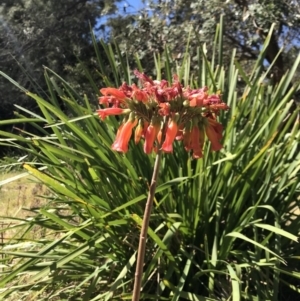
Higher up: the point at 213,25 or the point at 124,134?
the point at 213,25

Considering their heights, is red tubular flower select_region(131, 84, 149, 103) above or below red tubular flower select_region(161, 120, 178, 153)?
above

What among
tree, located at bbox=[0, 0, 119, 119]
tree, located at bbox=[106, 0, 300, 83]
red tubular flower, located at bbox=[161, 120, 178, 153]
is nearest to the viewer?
red tubular flower, located at bbox=[161, 120, 178, 153]

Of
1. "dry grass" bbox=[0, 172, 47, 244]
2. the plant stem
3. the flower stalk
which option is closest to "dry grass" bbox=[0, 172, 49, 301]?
"dry grass" bbox=[0, 172, 47, 244]

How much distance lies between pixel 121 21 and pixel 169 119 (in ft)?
28.9

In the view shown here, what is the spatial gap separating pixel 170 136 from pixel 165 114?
0.20ft

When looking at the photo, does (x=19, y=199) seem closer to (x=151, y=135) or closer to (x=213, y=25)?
(x=213, y=25)

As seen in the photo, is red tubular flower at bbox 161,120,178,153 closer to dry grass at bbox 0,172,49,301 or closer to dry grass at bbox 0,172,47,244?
dry grass at bbox 0,172,49,301

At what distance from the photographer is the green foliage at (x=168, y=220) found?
2.36m

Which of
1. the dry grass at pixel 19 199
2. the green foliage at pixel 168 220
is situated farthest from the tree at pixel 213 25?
the green foliage at pixel 168 220

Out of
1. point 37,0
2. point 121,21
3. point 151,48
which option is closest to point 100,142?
point 151,48

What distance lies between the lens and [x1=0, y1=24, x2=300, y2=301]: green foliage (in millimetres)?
2355

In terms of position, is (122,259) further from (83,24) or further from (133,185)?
(83,24)

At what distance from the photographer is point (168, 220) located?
2.40 m

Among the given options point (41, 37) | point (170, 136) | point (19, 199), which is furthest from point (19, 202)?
point (41, 37)
